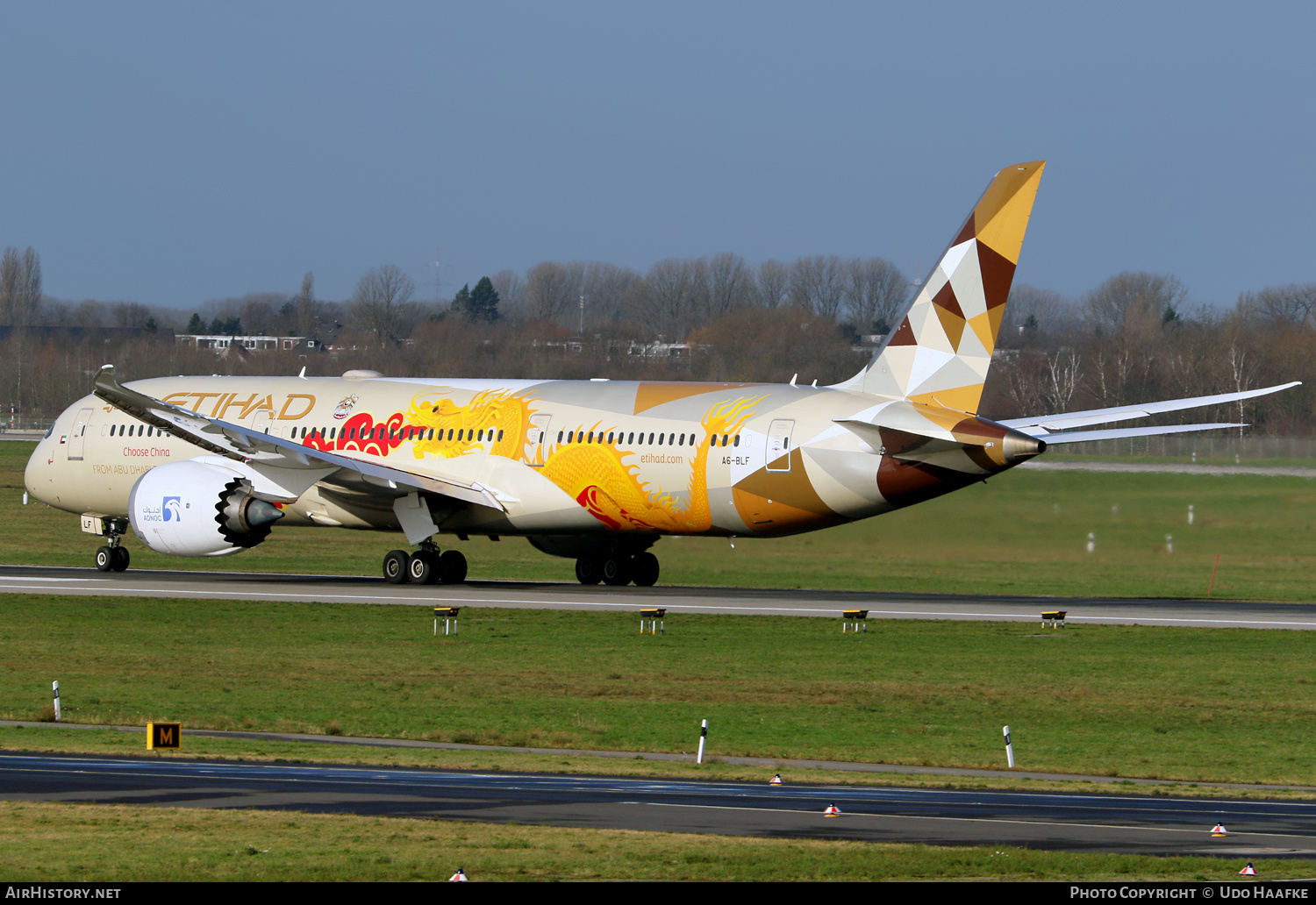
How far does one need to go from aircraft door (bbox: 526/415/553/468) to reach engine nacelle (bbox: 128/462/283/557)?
608cm

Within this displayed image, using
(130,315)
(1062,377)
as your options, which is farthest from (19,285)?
(1062,377)

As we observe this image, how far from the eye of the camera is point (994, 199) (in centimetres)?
3772

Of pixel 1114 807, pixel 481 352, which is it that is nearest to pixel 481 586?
pixel 1114 807

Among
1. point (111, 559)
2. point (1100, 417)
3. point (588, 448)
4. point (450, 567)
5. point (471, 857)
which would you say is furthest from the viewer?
point (111, 559)

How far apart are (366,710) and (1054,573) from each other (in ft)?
99.6

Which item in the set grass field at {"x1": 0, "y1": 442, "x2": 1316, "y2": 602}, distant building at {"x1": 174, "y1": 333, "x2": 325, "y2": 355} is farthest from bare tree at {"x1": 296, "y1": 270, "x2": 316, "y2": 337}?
grass field at {"x1": 0, "y1": 442, "x2": 1316, "y2": 602}

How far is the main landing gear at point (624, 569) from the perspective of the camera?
43781 millimetres

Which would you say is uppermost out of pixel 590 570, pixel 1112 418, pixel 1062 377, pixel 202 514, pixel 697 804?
pixel 1062 377

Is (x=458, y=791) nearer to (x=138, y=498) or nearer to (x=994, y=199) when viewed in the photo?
(x=994, y=199)

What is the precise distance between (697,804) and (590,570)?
91.3ft

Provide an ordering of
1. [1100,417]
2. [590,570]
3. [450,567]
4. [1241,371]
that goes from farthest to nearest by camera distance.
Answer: [1241,371], [590,570], [450,567], [1100,417]

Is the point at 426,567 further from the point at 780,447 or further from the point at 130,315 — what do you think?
the point at 130,315

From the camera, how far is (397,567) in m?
42.9

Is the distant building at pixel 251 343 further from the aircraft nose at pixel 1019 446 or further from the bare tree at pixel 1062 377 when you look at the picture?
the aircraft nose at pixel 1019 446
